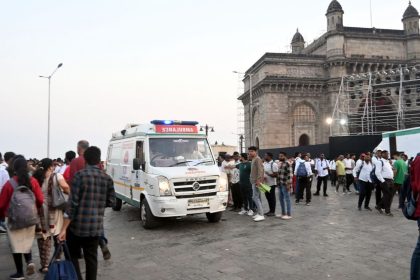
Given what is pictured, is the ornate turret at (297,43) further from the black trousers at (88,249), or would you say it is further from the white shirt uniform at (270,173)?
the black trousers at (88,249)

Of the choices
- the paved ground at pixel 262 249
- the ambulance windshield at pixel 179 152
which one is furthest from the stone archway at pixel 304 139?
the ambulance windshield at pixel 179 152

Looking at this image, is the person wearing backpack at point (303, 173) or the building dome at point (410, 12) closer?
the person wearing backpack at point (303, 173)

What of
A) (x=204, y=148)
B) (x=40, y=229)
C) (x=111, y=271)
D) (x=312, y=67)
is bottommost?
(x=111, y=271)

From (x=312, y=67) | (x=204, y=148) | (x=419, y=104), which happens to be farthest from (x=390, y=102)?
(x=204, y=148)

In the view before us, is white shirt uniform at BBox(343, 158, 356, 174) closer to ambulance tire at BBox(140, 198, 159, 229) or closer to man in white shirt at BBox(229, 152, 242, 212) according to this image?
man in white shirt at BBox(229, 152, 242, 212)

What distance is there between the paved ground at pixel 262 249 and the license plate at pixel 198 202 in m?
0.59

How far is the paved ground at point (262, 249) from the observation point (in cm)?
569

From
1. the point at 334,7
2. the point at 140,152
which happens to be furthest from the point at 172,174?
the point at 334,7

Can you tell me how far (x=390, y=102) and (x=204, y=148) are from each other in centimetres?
3872

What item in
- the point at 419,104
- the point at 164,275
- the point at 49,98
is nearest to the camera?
the point at 164,275

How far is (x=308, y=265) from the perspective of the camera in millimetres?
5984

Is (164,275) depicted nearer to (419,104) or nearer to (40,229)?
(40,229)

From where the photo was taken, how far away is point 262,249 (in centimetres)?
707

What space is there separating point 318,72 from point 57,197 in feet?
140
